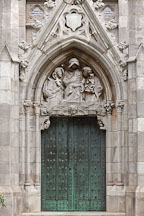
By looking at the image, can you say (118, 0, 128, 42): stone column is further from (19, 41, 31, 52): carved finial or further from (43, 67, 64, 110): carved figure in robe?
(19, 41, 31, 52): carved finial

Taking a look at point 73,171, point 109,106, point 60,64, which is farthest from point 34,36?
point 73,171

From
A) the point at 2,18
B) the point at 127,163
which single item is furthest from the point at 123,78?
the point at 2,18

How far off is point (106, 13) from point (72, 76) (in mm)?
1882

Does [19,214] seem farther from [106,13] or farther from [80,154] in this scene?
[106,13]

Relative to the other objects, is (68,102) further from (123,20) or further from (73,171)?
(123,20)

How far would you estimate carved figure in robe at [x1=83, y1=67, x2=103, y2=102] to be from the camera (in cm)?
1734

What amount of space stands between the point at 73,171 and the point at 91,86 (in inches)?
90.4

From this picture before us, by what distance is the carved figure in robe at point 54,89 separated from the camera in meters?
17.3

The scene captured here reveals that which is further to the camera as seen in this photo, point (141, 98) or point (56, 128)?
point (56, 128)

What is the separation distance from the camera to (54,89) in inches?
682

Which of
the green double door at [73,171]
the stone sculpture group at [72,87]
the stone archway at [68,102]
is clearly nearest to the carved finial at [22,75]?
the stone archway at [68,102]

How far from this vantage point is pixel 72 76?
17500 mm

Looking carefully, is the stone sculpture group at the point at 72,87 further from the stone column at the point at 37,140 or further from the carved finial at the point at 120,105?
the carved finial at the point at 120,105

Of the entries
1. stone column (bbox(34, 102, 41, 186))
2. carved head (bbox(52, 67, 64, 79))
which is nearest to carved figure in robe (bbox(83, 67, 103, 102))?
carved head (bbox(52, 67, 64, 79))
